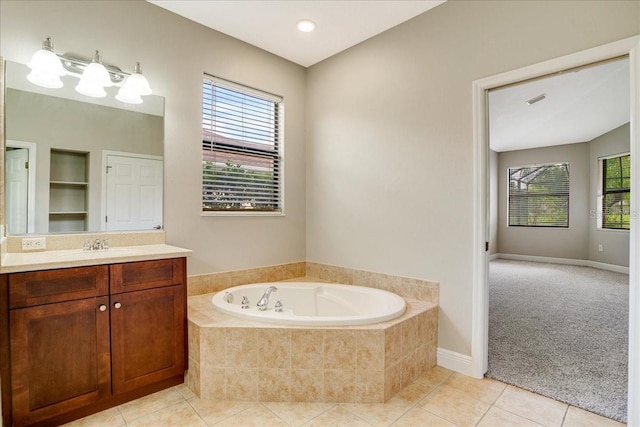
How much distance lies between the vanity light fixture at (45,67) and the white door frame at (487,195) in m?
2.79

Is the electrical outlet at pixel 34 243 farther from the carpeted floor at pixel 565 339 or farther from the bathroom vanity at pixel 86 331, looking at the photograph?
the carpeted floor at pixel 565 339

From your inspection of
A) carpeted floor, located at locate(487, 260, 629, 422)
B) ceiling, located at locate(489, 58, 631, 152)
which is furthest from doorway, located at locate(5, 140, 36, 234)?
ceiling, located at locate(489, 58, 631, 152)

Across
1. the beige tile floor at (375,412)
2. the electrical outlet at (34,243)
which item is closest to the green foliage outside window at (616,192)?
the beige tile floor at (375,412)

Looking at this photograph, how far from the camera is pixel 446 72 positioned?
2.50 metres

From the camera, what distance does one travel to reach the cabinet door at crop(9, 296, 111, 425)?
162cm

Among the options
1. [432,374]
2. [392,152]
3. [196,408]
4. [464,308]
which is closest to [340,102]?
[392,152]

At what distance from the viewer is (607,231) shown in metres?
6.22

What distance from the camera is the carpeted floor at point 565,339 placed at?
2141 mm

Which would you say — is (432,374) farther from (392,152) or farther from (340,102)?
(340,102)

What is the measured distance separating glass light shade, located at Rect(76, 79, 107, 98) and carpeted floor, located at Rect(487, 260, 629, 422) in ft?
11.2

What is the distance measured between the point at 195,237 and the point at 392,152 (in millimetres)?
1835

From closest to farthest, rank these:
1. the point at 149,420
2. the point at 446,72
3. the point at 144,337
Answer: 1. the point at 149,420
2. the point at 144,337
3. the point at 446,72

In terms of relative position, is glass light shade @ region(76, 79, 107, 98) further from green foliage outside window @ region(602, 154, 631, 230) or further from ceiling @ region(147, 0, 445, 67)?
green foliage outside window @ region(602, 154, 631, 230)

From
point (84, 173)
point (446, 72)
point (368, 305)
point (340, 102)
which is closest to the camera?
point (84, 173)
